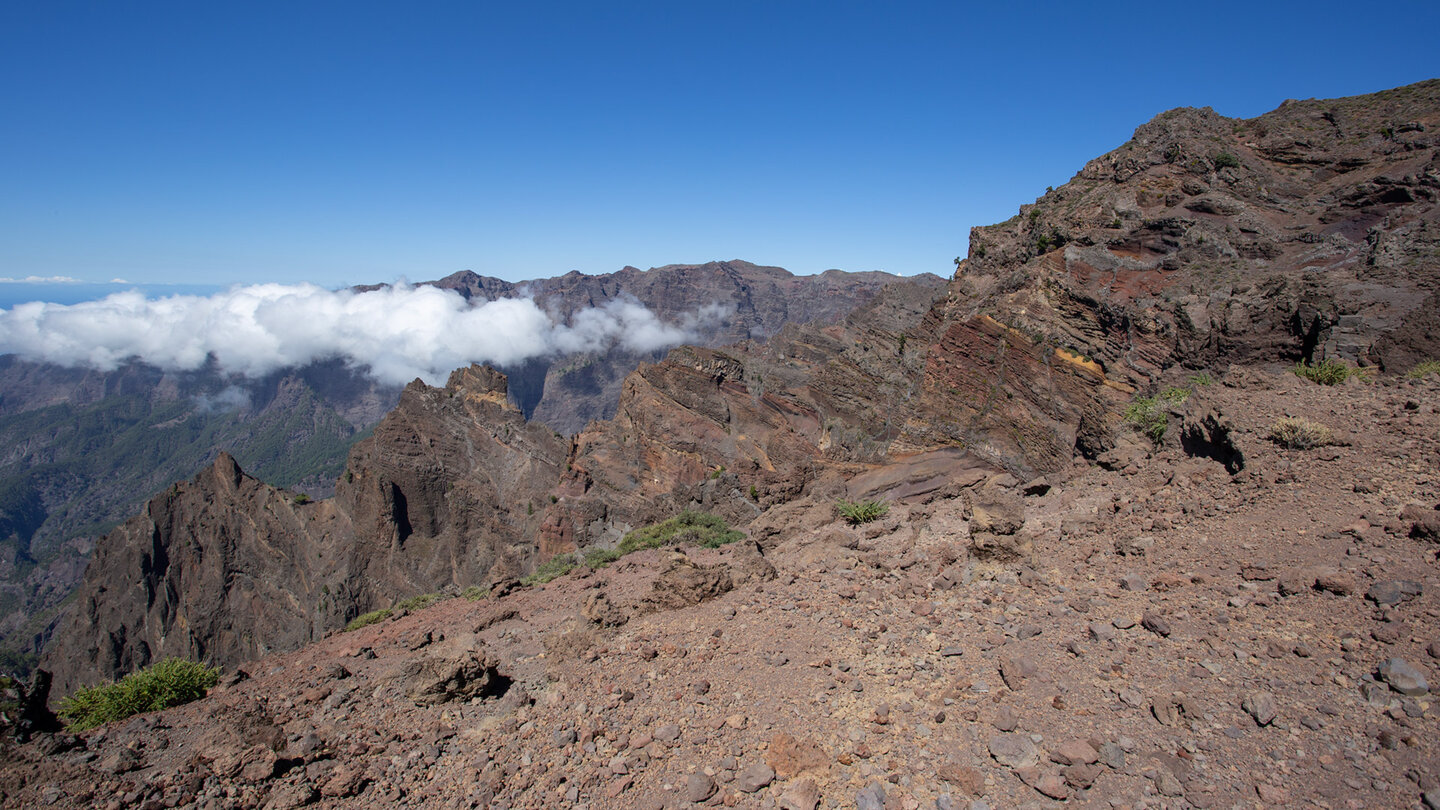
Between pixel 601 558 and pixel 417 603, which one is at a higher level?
pixel 601 558

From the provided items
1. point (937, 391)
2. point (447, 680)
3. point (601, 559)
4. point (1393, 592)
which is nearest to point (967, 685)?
point (1393, 592)

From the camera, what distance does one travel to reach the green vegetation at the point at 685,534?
1457cm

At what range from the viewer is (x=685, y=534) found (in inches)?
592

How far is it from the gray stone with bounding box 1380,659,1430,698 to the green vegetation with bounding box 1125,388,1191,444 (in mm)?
6502

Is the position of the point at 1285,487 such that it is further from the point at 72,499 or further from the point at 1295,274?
the point at 72,499

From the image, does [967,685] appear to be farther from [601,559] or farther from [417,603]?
[417,603]

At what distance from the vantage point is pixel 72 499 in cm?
12962

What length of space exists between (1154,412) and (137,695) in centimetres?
1553

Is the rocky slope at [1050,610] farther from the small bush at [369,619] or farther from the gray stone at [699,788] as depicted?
the small bush at [369,619]

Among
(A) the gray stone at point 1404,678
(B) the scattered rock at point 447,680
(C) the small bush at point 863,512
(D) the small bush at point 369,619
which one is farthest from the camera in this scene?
(D) the small bush at point 369,619

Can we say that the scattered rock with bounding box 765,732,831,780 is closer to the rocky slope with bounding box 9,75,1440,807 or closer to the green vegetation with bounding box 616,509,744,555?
the rocky slope with bounding box 9,75,1440,807

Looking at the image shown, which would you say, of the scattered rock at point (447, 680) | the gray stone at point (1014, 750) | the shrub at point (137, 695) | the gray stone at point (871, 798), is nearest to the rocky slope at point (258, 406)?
the scattered rock at point (447, 680)

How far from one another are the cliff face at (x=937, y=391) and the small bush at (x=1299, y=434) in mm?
3190

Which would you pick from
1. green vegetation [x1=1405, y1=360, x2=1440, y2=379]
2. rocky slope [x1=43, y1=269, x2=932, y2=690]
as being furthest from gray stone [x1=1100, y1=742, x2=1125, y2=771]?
rocky slope [x1=43, y1=269, x2=932, y2=690]
